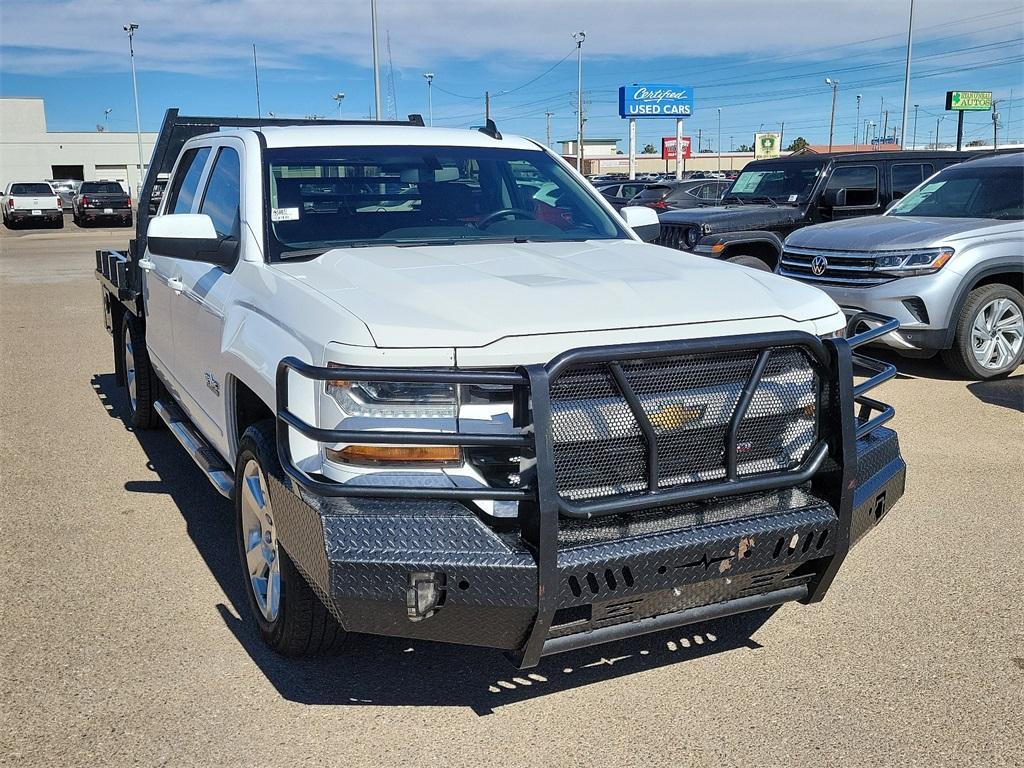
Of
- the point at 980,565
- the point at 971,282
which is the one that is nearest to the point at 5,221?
the point at 971,282

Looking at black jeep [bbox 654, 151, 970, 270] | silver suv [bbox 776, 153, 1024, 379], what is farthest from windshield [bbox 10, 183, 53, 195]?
silver suv [bbox 776, 153, 1024, 379]

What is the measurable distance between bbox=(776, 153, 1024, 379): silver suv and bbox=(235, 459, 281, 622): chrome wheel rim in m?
5.51

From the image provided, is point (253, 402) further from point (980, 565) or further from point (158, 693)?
point (980, 565)

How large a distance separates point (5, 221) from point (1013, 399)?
118 feet

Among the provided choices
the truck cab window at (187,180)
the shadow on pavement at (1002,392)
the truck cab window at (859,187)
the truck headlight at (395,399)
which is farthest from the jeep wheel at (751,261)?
the truck headlight at (395,399)

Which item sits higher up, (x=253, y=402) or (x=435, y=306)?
(x=435, y=306)

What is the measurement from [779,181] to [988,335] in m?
4.53

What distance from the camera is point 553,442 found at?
9.45 ft

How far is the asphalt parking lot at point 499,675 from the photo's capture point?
3127 mm

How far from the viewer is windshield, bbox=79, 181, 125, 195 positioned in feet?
119

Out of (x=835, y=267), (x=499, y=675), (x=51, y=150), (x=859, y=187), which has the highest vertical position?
(x=51, y=150)

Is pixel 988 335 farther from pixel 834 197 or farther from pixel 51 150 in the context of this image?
pixel 51 150

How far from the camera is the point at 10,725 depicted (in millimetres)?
3258

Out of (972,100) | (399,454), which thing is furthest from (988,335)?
(972,100)
